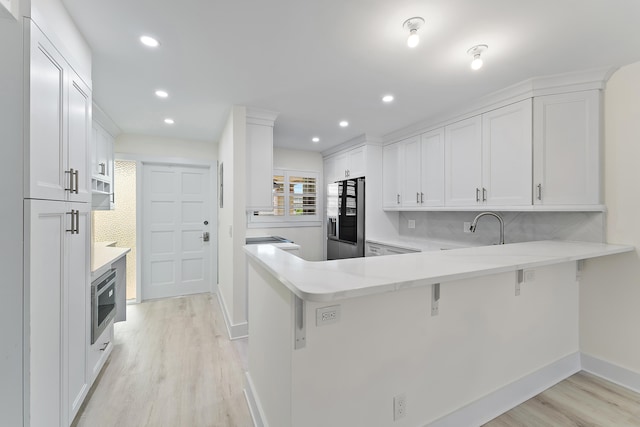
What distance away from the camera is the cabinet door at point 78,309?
5.04ft

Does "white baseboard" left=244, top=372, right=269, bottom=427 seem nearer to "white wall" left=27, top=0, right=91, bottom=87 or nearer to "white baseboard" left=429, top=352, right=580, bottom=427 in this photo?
"white baseboard" left=429, top=352, right=580, bottom=427

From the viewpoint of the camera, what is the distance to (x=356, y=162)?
4.21m

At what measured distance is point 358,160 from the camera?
13.7 ft

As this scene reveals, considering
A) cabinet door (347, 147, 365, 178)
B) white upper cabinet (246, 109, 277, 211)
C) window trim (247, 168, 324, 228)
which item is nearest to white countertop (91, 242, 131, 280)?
white upper cabinet (246, 109, 277, 211)

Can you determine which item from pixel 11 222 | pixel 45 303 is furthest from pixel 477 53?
pixel 45 303

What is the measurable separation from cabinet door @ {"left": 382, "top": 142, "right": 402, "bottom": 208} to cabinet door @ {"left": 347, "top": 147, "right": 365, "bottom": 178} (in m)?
0.32

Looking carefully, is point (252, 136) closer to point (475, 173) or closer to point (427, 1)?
point (427, 1)

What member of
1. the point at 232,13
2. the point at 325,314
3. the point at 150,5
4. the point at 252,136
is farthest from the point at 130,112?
the point at 325,314

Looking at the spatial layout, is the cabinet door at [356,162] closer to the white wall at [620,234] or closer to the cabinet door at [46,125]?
the white wall at [620,234]

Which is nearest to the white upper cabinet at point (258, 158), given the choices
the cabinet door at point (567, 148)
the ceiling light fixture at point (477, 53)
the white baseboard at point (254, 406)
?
the white baseboard at point (254, 406)

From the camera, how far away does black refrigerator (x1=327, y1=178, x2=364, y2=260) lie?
4020 mm

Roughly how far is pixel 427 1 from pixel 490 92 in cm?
155

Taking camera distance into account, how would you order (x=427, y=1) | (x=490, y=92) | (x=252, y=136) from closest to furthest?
(x=427, y=1)
(x=490, y=92)
(x=252, y=136)

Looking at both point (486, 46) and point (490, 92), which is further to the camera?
point (490, 92)
